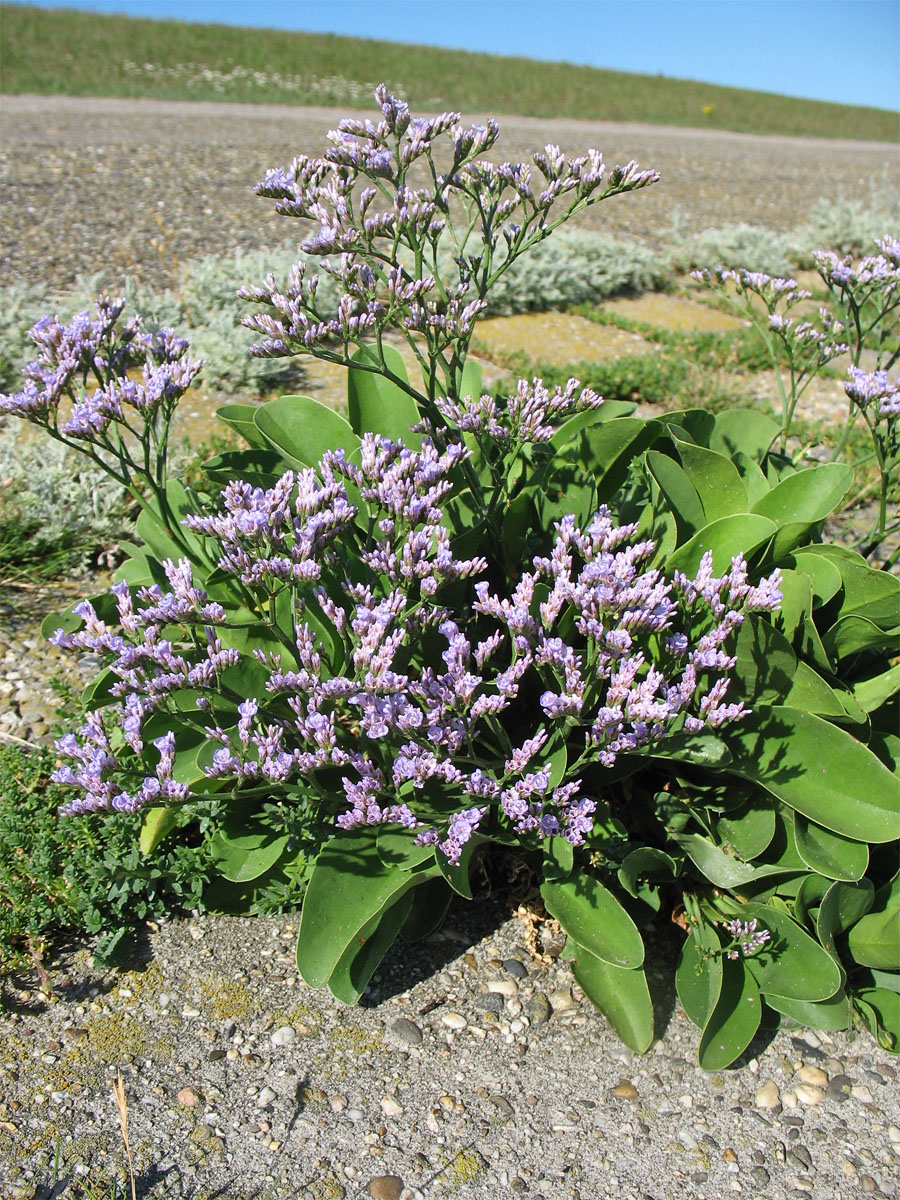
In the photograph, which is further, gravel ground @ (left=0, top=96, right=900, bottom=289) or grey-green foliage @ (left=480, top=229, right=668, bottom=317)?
gravel ground @ (left=0, top=96, right=900, bottom=289)

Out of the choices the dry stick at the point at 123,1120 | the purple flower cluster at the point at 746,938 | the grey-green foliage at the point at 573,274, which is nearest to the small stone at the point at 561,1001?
the purple flower cluster at the point at 746,938

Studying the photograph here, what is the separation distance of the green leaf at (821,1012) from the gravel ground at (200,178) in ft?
20.8

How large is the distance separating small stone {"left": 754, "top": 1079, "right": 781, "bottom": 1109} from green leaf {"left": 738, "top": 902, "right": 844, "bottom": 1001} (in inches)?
7.6

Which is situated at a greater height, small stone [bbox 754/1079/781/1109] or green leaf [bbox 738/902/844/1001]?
green leaf [bbox 738/902/844/1001]

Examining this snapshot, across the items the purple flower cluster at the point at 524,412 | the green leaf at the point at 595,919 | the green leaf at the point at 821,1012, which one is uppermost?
the purple flower cluster at the point at 524,412

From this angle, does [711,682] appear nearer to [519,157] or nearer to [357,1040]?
[357,1040]

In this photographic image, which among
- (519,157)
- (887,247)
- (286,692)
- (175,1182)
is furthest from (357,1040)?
(519,157)

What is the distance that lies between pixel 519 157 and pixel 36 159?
18.2ft

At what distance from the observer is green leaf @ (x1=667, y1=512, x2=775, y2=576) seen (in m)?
2.47

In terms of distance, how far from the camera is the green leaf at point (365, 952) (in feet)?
7.28

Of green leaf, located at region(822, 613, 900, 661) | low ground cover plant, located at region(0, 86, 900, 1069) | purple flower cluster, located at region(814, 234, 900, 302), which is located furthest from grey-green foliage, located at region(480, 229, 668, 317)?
green leaf, located at region(822, 613, 900, 661)

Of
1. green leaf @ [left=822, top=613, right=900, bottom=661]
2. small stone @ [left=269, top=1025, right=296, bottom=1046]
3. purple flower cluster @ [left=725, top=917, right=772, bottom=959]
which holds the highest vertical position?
green leaf @ [left=822, top=613, right=900, bottom=661]

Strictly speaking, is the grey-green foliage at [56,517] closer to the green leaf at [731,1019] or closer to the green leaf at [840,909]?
the green leaf at [731,1019]

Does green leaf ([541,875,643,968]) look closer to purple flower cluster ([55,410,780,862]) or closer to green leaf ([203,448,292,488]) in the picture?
purple flower cluster ([55,410,780,862])
